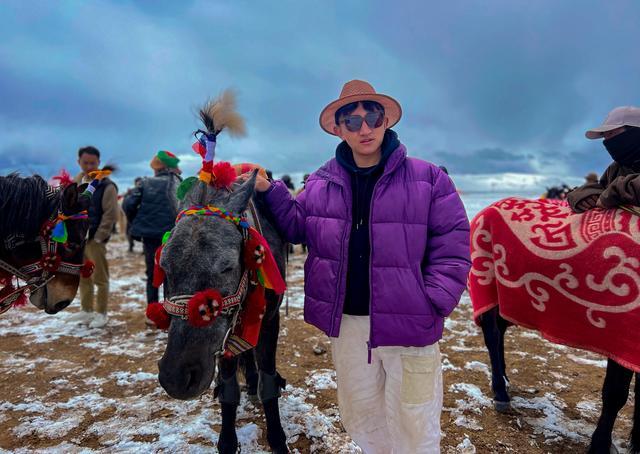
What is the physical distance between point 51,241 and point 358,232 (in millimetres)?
2277

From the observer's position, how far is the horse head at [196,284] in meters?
1.88

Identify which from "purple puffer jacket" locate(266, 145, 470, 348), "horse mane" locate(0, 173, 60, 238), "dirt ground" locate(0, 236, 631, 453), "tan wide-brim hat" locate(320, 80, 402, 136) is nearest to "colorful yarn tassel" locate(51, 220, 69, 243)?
"horse mane" locate(0, 173, 60, 238)

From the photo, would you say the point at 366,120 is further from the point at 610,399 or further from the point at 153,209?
the point at 153,209

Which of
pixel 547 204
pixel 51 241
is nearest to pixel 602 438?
pixel 547 204

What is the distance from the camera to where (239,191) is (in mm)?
2234

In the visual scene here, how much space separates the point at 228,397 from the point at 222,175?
166 centimetres

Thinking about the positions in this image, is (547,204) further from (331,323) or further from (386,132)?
(331,323)

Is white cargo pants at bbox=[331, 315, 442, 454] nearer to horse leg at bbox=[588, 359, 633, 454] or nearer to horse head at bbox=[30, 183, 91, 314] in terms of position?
horse leg at bbox=[588, 359, 633, 454]

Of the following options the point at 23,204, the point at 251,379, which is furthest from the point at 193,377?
the point at 251,379

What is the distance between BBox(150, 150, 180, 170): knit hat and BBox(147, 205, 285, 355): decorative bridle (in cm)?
403

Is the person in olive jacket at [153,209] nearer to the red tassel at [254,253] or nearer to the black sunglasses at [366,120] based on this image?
the red tassel at [254,253]

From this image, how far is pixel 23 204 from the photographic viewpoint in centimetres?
256

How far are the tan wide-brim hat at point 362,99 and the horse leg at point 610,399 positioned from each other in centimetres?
248

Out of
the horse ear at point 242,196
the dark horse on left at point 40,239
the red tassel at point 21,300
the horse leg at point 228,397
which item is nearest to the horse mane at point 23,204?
the dark horse on left at point 40,239
